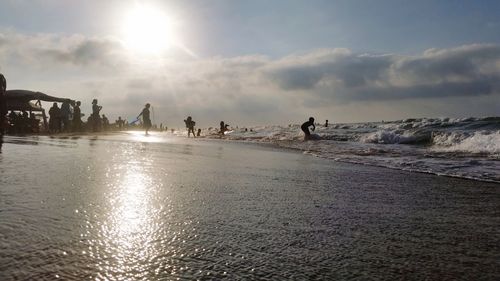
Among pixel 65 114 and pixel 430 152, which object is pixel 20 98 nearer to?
pixel 65 114

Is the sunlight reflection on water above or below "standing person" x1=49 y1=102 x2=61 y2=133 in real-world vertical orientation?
below

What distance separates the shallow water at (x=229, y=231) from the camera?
5.76 feet

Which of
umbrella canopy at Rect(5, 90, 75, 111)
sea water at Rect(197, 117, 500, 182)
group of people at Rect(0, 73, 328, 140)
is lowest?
sea water at Rect(197, 117, 500, 182)

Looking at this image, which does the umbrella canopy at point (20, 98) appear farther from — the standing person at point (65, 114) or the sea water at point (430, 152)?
the sea water at point (430, 152)

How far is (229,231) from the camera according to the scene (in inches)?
96.5

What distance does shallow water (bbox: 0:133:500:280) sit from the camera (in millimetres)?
1757

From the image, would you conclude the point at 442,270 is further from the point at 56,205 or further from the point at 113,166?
the point at 113,166

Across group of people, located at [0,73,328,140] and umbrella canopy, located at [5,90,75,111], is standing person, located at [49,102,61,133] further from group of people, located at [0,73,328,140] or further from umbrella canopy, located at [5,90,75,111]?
umbrella canopy, located at [5,90,75,111]

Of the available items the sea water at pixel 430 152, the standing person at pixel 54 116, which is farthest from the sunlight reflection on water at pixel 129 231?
the standing person at pixel 54 116

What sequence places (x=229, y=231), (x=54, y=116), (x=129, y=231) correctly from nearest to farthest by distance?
1. (x=129, y=231)
2. (x=229, y=231)
3. (x=54, y=116)

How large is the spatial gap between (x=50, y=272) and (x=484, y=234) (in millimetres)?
2605

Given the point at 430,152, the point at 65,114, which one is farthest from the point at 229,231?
the point at 65,114

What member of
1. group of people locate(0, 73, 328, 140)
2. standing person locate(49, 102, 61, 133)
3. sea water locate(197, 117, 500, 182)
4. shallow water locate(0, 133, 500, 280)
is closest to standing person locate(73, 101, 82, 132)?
group of people locate(0, 73, 328, 140)

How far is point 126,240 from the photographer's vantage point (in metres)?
2.10
